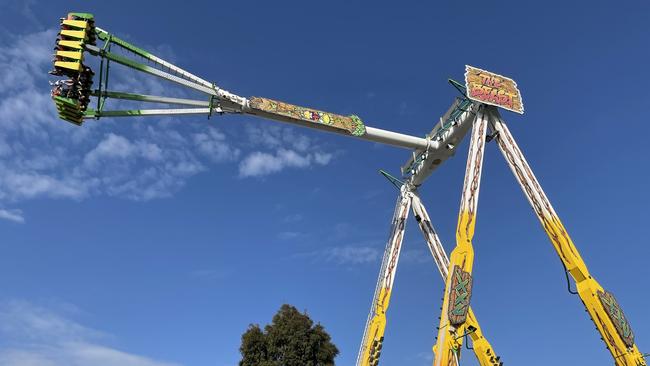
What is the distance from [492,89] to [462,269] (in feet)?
27.2

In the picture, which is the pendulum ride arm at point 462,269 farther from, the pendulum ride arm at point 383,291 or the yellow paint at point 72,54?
the yellow paint at point 72,54

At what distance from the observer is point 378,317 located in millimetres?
24172

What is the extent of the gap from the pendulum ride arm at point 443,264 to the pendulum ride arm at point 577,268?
5.62 meters

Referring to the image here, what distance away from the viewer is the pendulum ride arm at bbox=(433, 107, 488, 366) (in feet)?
58.7

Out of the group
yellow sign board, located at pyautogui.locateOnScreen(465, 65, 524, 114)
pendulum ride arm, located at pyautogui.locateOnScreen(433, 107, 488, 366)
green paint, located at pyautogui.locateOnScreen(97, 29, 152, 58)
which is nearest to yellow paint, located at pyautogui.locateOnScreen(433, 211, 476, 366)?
pendulum ride arm, located at pyautogui.locateOnScreen(433, 107, 488, 366)

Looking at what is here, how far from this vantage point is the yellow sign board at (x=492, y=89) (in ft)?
74.8

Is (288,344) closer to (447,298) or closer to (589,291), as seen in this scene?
(447,298)

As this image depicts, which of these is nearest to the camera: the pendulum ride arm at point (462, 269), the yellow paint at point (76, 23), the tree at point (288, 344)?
the pendulum ride arm at point (462, 269)

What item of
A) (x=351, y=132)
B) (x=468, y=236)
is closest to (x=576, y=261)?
(x=468, y=236)

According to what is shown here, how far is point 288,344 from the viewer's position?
32.6 metres

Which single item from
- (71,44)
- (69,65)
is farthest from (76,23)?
(69,65)

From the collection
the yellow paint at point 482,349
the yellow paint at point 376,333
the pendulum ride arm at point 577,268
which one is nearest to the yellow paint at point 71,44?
the yellow paint at point 376,333

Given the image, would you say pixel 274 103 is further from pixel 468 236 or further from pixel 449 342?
pixel 449 342

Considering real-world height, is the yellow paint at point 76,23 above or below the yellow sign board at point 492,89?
below
